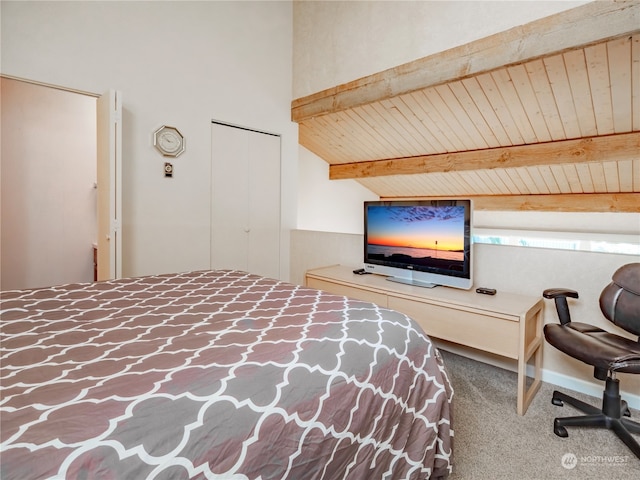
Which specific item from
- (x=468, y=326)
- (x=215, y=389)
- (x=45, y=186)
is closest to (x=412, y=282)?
(x=468, y=326)

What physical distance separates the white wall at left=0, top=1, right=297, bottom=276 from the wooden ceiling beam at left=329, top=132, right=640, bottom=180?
70.6 inches

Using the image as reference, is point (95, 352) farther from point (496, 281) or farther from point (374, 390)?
point (496, 281)

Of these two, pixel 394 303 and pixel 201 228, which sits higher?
pixel 201 228

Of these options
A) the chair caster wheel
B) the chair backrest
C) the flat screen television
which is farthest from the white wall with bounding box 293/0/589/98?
the chair caster wheel

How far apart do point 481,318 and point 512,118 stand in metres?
2.20

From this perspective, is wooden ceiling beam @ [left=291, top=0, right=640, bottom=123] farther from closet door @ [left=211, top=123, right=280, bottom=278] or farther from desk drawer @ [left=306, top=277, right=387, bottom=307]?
desk drawer @ [left=306, top=277, right=387, bottom=307]

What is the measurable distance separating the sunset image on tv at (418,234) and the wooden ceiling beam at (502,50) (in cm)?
114

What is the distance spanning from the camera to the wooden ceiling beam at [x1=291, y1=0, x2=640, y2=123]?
6.92 feet

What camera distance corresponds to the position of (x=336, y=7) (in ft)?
11.8

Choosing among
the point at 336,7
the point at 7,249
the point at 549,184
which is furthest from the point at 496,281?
the point at 7,249

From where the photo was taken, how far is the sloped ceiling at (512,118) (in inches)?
93.6

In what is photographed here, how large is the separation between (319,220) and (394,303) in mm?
3069

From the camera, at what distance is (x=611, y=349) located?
5.45ft

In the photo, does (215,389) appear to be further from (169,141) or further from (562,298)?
(169,141)
